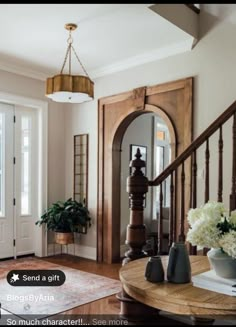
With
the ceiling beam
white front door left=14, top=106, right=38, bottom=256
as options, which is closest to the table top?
the ceiling beam

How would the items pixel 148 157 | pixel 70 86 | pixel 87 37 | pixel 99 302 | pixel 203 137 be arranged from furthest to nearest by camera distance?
pixel 148 157, pixel 87 37, pixel 70 86, pixel 99 302, pixel 203 137

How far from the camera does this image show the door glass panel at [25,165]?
555cm

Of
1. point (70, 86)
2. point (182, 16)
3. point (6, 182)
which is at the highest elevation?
point (182, 16)

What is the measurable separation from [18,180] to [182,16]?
3356 mm

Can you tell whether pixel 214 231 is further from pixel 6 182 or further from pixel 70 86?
pixel 6 182

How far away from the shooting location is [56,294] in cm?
368

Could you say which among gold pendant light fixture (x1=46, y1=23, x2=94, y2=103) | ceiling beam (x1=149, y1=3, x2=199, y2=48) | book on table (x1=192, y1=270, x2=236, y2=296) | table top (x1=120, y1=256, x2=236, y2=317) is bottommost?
table top (x1=120, y1=256, x2=236, y2=317)

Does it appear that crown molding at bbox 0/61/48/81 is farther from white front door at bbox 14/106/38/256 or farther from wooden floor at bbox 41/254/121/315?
wooden floor at bbox 41/254/121/315

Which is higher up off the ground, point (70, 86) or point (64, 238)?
point (70, 86)

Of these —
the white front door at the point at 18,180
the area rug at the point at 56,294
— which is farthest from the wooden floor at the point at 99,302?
the white front door at the point at 18,180

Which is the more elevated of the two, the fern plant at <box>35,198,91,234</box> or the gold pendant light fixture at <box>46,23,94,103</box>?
the gold pendant light fixture at <box>46,23,94,103</box>

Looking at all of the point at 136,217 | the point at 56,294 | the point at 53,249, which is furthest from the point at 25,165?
the point at 136,217

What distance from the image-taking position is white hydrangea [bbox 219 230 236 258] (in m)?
1.44

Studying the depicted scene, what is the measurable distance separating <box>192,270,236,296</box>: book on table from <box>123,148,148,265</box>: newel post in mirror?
2.36 ft
